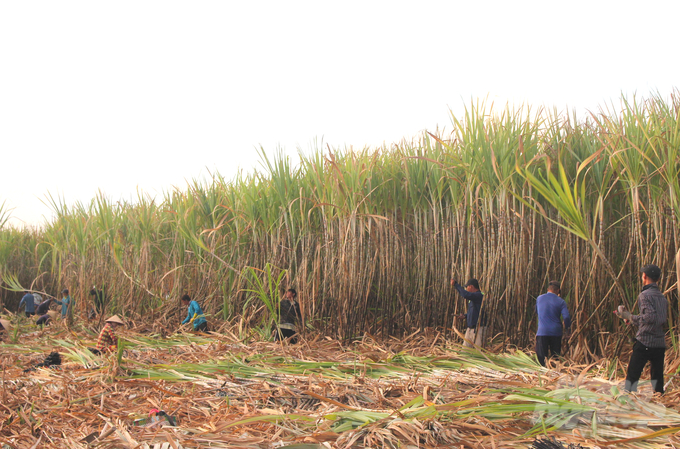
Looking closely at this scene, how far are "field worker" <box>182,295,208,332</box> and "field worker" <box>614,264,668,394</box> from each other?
14.7 ft

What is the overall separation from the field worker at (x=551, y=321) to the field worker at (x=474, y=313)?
0.60m

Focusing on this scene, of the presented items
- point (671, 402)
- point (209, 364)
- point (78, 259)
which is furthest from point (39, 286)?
point (671, 402)

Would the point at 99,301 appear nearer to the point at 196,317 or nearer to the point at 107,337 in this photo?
the point at 196,317

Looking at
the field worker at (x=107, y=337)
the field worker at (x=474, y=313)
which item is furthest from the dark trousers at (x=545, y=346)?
the field worker at (x=107, y=337)

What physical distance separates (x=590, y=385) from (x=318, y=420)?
1.56 m

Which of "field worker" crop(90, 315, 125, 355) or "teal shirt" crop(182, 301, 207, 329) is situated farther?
"teal shirt" crop(182, 301, 207, 329)

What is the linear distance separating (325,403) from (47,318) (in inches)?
285

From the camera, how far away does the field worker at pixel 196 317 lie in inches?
237

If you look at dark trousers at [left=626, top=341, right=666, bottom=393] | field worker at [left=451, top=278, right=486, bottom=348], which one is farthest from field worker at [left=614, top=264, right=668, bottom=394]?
field worker at [left=451, top=278, right=486, bottom=348]

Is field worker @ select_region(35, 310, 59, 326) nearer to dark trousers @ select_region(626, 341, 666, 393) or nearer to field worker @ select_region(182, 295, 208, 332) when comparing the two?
field worker @ select_region(182, 295, 208, 332)

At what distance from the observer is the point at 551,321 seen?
3.95m

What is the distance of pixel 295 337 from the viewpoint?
5430 mm

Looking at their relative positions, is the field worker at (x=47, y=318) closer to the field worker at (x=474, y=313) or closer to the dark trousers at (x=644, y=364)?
the field worker at (x=474, y=313)

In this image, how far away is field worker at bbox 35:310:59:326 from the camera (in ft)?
25.4
